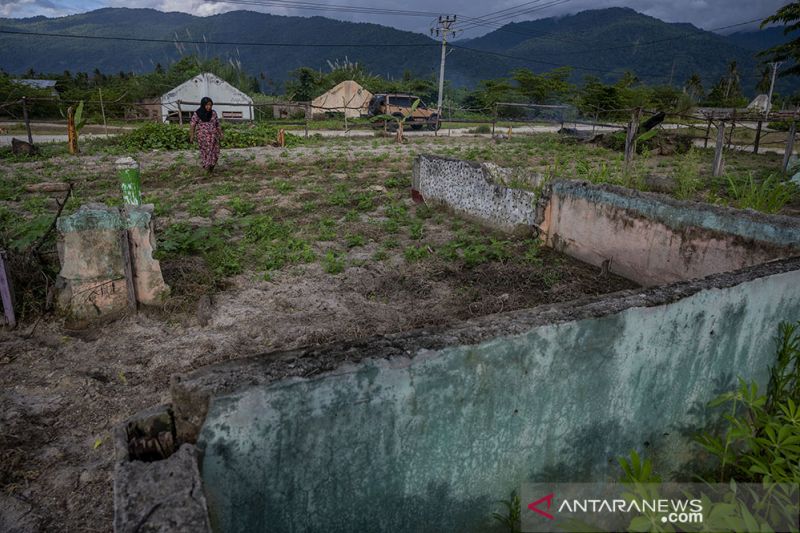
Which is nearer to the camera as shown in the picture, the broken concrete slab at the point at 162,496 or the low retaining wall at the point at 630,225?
the broken concrete slab at the point at 162,496

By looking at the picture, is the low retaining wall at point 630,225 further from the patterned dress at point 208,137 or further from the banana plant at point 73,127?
the banana plant at point 73,127

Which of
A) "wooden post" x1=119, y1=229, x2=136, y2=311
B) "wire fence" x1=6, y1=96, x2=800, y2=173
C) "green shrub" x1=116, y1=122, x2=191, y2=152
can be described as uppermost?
"wire fence" x1=6, y1=96, x2=800, y2=173

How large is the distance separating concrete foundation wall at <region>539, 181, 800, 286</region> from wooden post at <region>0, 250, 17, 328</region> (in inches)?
233

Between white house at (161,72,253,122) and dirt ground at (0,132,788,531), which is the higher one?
white house at (161,72,253,122)

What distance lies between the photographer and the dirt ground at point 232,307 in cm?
310

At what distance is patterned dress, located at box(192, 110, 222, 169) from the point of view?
10992 mm

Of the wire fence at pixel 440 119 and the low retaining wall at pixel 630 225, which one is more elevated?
the wire fence at pixel 440 119

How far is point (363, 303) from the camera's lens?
5281mm

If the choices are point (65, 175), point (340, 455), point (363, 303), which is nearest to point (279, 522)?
point (340, 455)

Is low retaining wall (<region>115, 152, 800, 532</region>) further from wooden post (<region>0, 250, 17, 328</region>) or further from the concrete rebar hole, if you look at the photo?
wooden post (<region>0, 250, 17, 328</region>)

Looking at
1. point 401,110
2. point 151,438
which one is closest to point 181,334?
point 151,438

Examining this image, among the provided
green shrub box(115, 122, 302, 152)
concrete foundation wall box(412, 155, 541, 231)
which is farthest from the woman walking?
concrete foundation wall box(412, 155, 541, 231)

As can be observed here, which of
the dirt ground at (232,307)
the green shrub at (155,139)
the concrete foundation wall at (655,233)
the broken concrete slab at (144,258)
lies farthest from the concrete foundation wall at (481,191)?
the green shrub at (155,139)

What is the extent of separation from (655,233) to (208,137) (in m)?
9.15
